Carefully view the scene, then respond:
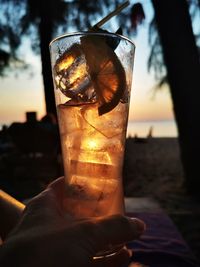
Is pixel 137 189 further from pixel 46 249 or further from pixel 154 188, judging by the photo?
pixel 46 249

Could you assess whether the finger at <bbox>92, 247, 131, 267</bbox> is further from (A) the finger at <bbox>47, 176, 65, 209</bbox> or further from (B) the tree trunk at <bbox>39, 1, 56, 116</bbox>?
(B) the tree trunk at <bbox>39, 1, 56, 116</bbox>

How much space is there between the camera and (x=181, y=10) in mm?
4395

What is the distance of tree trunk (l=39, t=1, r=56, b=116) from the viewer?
24.3ft

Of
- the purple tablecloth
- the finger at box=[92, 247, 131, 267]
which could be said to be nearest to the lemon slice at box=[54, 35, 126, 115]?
the finger at box=[92, 247, 131, 267]

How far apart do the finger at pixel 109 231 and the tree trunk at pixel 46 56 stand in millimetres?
6657

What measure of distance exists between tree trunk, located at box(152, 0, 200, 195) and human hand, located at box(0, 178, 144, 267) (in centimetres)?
385

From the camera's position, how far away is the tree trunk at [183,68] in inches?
169

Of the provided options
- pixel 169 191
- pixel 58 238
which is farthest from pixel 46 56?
pixel 58 238

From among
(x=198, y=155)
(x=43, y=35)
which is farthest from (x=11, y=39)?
(x=198, y=155)

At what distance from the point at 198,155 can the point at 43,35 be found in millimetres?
5149

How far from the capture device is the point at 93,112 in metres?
0.86

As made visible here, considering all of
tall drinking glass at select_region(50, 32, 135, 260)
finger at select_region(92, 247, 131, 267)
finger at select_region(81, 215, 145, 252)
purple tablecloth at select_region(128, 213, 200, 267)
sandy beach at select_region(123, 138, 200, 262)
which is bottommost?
sandy beach at select_region(123, 138, 200, 262)

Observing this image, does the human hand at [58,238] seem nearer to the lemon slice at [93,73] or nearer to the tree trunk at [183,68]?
the lemon slice at [93,73]

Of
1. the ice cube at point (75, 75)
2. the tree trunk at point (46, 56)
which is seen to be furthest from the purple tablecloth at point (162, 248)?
the tree trunk at point (46, 56)
